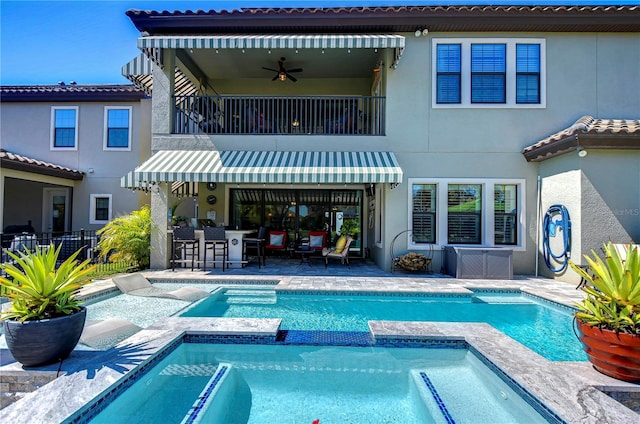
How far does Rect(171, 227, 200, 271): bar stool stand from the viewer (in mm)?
13172

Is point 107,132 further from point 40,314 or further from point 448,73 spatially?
point 448,73

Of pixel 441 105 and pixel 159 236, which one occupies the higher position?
pixel 441 105

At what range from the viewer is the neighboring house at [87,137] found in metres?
19.8

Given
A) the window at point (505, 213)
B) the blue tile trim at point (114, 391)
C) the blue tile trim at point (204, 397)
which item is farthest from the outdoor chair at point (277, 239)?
the blue tile trim at point (204, 397)

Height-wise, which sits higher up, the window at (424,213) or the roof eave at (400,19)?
the roof eave at (400,19)

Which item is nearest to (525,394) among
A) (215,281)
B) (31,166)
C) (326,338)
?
(326,338)

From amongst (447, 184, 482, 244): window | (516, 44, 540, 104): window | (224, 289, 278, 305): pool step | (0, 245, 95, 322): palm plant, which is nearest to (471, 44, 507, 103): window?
(516, 44, 540, 104): window

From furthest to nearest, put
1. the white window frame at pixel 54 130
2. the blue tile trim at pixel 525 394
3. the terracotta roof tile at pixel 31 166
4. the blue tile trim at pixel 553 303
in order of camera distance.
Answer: the white window frame at pixel 54 130 < the terracotta roof tile at pixel 31 166 < the blue tile trim at pixel 553 303 < the blue tile trim at pixel 525 394

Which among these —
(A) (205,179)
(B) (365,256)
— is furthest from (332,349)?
(B) (365,256)

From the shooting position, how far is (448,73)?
13570mm

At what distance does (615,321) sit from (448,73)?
1159 centimetres

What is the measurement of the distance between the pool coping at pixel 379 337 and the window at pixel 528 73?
36.0ft

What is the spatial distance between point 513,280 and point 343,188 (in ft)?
31.8

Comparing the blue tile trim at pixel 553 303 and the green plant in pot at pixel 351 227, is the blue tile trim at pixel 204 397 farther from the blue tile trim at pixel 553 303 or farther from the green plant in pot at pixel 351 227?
the green plant in pot at pixel 351 227
